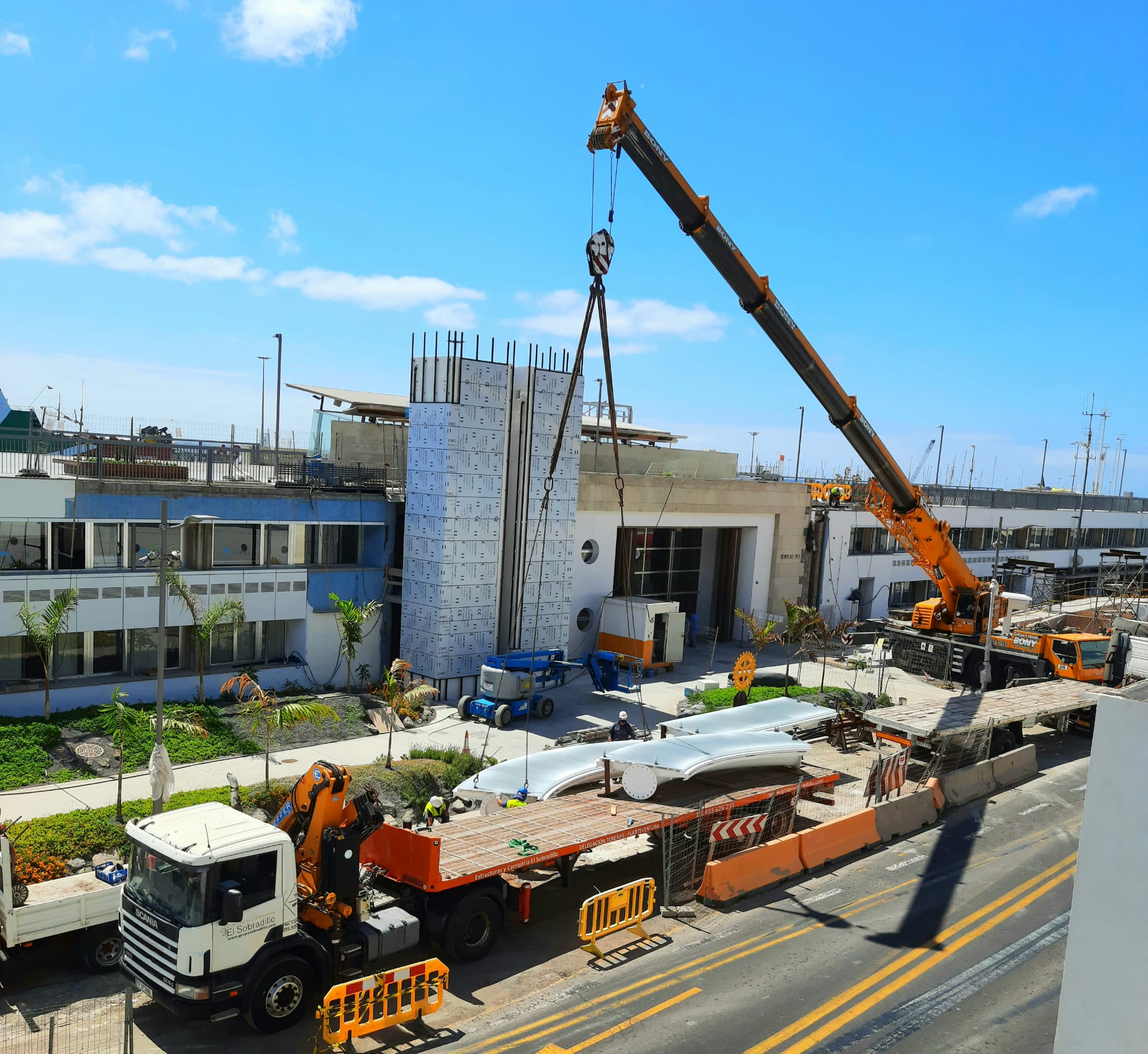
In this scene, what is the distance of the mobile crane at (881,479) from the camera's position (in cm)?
2094

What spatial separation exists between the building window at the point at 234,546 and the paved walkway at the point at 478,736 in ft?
22.2

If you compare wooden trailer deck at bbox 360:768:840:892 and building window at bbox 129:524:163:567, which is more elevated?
building window at bbox 129:524:163:567

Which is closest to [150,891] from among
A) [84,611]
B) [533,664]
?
[84,611]

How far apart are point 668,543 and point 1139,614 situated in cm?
2109

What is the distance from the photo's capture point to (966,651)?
36219mm

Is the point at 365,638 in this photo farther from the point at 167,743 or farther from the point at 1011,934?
the point at 1011,934

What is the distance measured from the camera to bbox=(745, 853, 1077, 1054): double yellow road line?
12367 millimetres

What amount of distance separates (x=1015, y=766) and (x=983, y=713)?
5.10 feet

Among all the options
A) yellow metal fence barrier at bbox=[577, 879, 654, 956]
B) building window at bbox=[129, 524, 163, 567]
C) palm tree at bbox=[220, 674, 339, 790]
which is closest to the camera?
yellow metal fence barrier at bbox=[577, 879, 654, 956]

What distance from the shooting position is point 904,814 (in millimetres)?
20719

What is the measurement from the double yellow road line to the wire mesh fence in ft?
26.3

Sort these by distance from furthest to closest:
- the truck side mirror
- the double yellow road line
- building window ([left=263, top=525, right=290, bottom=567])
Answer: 1. building window ([left=263, top=525, right=290, bottom=567])
2. the double yellow road line
3. the truck side mirror

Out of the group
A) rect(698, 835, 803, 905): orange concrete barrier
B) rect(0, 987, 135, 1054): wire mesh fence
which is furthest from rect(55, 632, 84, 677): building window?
rect(698, 835, 803, 905): orange concrete barrier

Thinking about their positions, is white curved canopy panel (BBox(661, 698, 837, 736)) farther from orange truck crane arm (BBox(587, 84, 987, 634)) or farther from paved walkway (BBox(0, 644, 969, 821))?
orange truck crane arm (BBox(587, 84, 987, 634))
